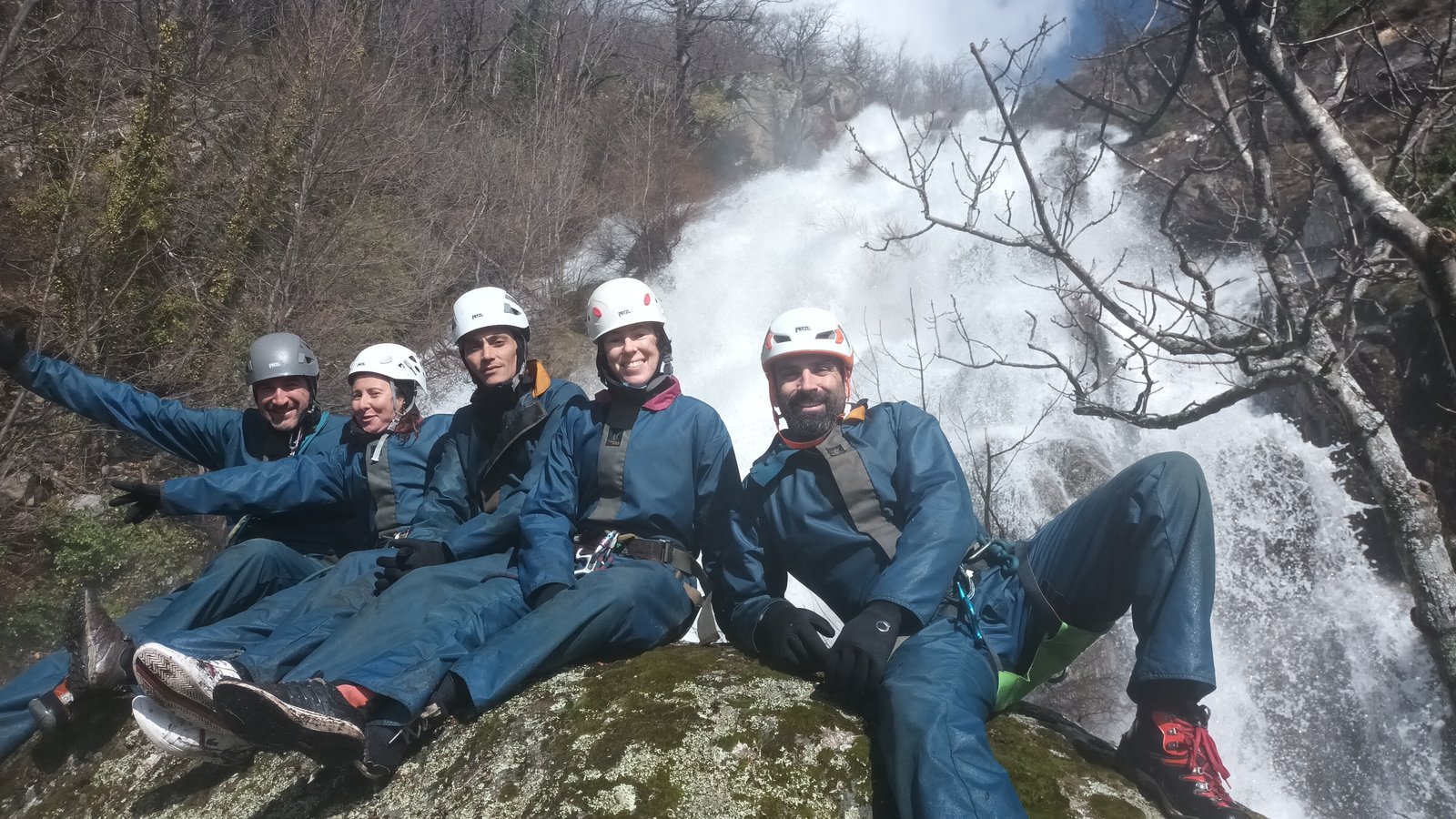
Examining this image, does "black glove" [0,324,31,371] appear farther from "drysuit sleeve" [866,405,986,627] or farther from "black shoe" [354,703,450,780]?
"drysuit sleeve" [866,405,986,627]

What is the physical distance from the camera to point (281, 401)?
530cm

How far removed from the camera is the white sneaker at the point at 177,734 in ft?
8.87

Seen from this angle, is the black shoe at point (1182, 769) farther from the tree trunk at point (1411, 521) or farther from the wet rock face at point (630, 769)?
the tree trunk at point (1411, 521)

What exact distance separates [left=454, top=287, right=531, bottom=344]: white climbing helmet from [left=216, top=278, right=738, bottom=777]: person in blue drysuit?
0.67m

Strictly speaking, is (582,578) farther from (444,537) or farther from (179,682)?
(179,682)

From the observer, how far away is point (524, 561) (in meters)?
3.60

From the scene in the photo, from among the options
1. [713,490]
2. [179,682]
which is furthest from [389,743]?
Answer: [713,490]

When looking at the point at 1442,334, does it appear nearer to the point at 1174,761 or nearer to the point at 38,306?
the point at 1174,761

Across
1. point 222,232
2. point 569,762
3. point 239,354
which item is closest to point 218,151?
point 222,232

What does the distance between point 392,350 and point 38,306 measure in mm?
7417

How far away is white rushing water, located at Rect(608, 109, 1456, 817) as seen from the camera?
1031 cm

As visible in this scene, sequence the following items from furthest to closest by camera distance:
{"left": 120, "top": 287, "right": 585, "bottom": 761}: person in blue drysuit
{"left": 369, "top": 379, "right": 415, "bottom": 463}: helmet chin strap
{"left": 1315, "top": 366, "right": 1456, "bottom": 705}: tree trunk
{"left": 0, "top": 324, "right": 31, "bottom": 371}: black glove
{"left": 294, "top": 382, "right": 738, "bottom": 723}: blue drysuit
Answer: {"left": 0, "top": 324, "right": 31, "bottom": 371}: black glove
{"left": 369, "top": 379, "right": 415, "bottom": 463}: helmet chin strap
{"left": 1315, "top": 366, "right": 1456, "bottom": 705}: tree trunk
{"left": 120, "top": 287, "right": 585, "bottom": 761}: person in blue drysuit
{"left": 294, "top": 382, "right": 738, "bottom": 723}: blue drysuit

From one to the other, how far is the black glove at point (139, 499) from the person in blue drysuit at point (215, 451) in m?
0.47

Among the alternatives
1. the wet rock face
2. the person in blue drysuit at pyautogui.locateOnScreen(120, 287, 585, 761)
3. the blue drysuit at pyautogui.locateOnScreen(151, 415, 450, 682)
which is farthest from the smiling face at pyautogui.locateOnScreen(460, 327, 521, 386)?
the wet rock face
